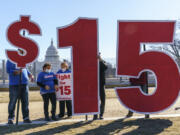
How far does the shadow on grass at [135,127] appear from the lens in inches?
196

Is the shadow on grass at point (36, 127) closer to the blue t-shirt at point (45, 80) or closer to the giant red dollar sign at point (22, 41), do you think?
the blue t-shirt at point (45, 80)

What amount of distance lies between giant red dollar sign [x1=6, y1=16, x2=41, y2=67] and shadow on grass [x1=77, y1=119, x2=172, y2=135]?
2.33 metres

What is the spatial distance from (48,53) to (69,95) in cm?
7805

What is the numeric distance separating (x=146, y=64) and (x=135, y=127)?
1626 mm

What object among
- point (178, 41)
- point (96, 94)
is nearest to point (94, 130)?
point (96, 94)

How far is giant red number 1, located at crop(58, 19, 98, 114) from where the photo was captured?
5.98 metres

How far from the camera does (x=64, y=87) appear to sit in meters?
6.66

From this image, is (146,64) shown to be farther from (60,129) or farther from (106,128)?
(60,129)

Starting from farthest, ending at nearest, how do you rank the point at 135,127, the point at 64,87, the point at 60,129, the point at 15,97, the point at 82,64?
→ the point at 64,87, the point at 82,64, the point at 15,97, the point at 135,127, the point at 60,129

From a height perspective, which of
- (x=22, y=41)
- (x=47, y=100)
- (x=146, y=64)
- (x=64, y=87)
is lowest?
(x=47, y=100)

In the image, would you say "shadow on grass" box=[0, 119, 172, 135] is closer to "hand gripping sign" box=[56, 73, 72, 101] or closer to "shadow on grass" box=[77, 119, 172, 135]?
"shadow on grass" box=[77, 119, 172, 135]

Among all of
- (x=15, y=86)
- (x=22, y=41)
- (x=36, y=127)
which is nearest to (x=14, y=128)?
(x=36, y=127)

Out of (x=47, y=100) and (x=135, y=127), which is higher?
(x=47, y=100)

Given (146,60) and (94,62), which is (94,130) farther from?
(146,60)
